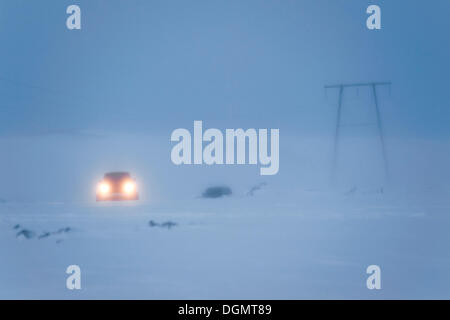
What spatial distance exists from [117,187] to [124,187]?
4cm

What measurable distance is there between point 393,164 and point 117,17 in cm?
159

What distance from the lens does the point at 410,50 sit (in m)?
5.56

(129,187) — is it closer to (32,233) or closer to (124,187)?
(124,187)

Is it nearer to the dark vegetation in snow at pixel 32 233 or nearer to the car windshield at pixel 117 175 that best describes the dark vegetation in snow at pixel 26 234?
the dark vegetation in snow at pixel 32 233

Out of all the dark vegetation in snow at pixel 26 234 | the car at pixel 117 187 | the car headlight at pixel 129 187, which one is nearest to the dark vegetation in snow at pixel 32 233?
the dark vegetation in snow at pixel 26 234

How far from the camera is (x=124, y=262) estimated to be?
5527mm

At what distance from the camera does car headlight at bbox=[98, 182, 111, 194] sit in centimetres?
552

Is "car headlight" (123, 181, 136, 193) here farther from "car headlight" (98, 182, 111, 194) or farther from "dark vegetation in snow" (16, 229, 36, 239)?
"dark vegetation in snow" (16, 229, 36, 239)

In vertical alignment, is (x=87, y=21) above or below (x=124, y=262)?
above

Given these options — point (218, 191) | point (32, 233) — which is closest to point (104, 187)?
point (32, 233)

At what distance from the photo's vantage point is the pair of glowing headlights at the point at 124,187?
549cm
